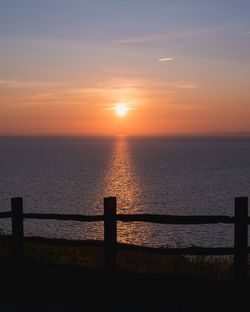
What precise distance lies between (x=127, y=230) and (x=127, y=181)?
2621 inches

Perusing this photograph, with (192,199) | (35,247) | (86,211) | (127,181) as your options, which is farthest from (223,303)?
(127,181)

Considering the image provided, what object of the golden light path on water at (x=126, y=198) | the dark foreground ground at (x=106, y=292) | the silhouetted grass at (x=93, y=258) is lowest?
the golden light path on water at (x=126, y=198)

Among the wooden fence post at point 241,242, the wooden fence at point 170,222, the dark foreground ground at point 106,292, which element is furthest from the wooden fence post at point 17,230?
the wooden fence post at point 241,242

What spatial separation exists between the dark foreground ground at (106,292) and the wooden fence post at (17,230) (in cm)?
41

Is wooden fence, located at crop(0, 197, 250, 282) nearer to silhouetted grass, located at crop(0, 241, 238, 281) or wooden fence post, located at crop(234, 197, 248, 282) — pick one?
wooden fence post, located at crop(234, 197, 248, 282)

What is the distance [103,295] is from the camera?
8914mm

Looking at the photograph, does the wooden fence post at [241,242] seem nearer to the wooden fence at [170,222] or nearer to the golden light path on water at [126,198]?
the wooden fence at [170,222]

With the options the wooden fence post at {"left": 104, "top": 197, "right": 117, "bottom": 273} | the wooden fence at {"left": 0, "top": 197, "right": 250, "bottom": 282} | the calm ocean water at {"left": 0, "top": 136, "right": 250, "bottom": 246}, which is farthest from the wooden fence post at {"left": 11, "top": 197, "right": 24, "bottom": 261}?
the calm ocean water at {"left": 0, "top": 136, "right": 250, "bottom": 246}

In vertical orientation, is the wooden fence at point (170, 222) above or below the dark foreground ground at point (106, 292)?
above

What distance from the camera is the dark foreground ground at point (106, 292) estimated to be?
8242 mm

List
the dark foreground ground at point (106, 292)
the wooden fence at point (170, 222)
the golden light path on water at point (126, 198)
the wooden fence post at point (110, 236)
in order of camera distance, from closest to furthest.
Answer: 1. the dark foreground ground at point (106, 292)
2. the wooden fence at point (170, 222)
3. the wooden fence post at point (110, 236)
4. the golden light path on water at point (126, 198)

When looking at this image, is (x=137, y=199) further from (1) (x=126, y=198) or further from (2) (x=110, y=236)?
(2) (x=110, y=236)

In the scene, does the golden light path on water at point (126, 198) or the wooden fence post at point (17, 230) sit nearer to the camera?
the wooden fence post at point (17, 230)

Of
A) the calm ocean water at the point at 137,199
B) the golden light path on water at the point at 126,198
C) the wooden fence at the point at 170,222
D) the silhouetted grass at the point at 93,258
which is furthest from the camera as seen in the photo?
the golden light path on water at the point at 126,198
